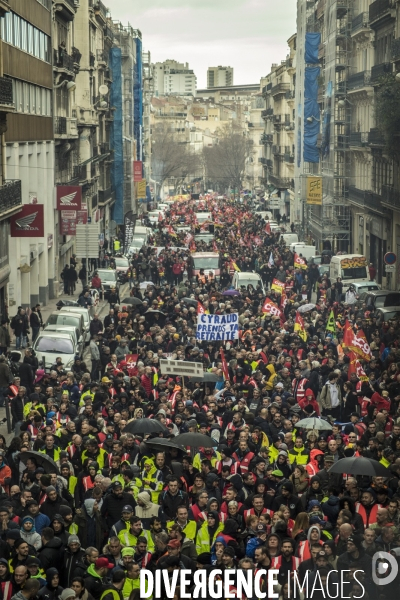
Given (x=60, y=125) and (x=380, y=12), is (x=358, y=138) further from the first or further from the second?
(x=60, y=125)

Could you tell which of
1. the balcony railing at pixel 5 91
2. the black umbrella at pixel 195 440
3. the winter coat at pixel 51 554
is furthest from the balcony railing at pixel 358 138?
the winter coat at pixel 51 554

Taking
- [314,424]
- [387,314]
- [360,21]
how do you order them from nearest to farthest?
[314,424] < [387,314] < [360,21]

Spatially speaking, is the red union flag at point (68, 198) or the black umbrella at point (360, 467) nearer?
the black umbrella at point (360, 467)

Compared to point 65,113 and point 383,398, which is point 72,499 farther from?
point 65,113

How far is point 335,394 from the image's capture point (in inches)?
890

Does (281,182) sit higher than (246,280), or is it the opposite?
(281,182)

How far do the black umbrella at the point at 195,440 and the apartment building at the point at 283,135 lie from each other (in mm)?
84884

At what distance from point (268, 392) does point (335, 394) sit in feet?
3.68

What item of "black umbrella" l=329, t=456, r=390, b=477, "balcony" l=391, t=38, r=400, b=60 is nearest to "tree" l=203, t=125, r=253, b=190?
"balcony" l=391, t=38, r=400, b=60

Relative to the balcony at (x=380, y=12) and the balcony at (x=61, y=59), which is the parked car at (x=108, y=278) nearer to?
the balcony at (x=61, y=59)

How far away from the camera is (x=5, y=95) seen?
3750 centimetres

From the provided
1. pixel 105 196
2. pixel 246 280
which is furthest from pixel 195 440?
pixel 105 196

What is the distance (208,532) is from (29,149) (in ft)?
115

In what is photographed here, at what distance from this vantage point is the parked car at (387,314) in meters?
32.8
